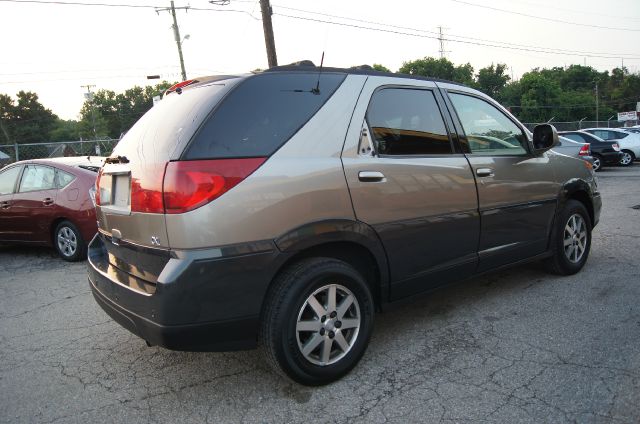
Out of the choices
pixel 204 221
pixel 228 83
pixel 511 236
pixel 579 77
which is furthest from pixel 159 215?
pixel 579 77

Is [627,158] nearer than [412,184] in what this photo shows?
No

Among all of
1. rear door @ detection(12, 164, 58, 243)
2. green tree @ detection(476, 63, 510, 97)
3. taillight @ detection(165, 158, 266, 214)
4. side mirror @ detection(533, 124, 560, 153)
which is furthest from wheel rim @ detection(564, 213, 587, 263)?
green tree @ detection(476, 63, 510, 97)

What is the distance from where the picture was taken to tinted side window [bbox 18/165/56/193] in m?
6.54

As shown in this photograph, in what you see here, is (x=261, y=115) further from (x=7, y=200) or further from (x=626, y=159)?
(x=626, y=159)

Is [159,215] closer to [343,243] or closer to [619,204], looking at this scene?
[343,243]

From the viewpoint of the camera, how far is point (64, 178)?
641 centimetres

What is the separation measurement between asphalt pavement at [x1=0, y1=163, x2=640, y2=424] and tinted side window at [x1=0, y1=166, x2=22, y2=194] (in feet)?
10.5

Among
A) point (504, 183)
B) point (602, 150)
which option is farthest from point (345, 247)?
point (602, 150)

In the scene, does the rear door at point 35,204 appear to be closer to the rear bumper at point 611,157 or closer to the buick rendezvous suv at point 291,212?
the buick rendezvous suv at point 291,212

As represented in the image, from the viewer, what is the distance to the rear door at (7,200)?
22.4ft

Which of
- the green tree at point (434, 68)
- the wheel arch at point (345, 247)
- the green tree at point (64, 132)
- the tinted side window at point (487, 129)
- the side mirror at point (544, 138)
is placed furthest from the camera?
the green tree at point (64, 132)

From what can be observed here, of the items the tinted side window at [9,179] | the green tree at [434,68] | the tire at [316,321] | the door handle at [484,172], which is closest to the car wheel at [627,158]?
the door handle at [484,172]

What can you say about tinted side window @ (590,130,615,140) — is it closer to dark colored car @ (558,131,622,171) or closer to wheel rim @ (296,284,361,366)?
dark colored car @ (558,131,622,171)

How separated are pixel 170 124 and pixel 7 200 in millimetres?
5413
